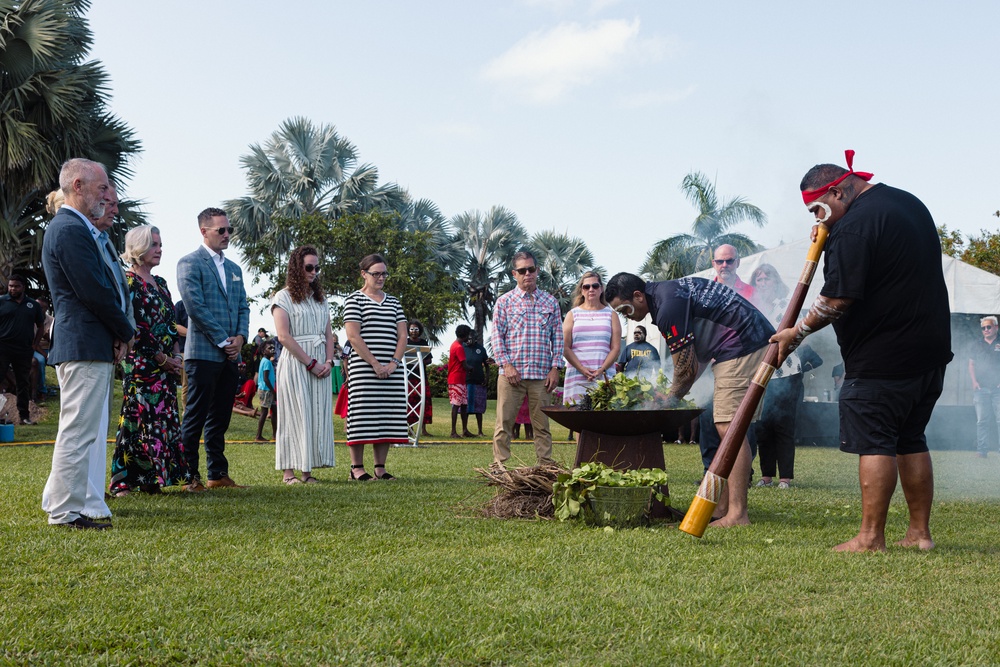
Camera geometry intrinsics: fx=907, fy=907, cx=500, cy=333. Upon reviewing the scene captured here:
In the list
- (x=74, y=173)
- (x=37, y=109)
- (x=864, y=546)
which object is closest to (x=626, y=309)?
(x=864, y=546)

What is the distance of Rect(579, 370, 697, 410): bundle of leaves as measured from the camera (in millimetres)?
5719

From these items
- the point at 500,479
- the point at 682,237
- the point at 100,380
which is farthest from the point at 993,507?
the point at 682,237

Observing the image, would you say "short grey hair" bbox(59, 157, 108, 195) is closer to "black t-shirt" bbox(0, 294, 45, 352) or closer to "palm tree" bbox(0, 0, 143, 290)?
"black t-shirt" bbox(0, 294, 45, 352)

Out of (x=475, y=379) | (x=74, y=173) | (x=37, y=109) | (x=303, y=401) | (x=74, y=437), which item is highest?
(x=37, y=109)

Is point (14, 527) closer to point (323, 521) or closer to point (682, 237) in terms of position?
point (323, 521)

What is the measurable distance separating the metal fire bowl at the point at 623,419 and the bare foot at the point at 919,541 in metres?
1.35

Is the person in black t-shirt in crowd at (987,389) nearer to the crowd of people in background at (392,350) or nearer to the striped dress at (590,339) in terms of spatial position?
the crowd of people in background at (392,350)

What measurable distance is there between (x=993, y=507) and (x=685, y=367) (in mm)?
2682

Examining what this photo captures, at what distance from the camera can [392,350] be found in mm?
8141

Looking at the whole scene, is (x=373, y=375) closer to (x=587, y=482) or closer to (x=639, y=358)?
(x=587, y=482)

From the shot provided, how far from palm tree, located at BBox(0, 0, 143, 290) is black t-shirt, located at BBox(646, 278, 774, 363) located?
16.6m

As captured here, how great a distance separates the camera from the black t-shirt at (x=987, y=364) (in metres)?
12.3

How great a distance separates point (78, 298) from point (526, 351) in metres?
3.97

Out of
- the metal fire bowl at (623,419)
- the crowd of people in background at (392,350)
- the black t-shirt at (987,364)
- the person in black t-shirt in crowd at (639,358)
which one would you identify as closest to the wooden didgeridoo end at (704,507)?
the crowd of people in background at (392,350)
